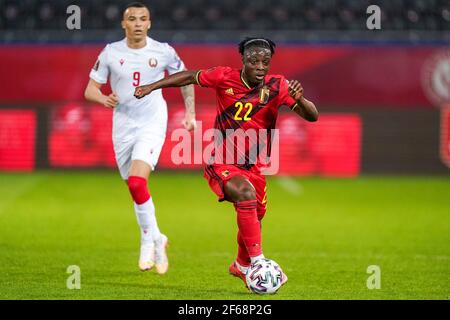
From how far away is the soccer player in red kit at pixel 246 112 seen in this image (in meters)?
7.75

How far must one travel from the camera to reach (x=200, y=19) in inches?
792

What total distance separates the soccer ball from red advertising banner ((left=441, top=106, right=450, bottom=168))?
11195 mm

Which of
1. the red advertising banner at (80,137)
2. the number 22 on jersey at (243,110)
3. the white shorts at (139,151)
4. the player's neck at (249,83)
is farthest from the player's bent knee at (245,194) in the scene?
the red advertising banner at (80,137)

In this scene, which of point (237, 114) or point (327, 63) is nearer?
point (237, 114)

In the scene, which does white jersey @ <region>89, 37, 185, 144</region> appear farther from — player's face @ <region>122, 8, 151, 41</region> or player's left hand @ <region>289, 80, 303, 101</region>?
player's left hand @ <region>289, 80, 303, 101</region>

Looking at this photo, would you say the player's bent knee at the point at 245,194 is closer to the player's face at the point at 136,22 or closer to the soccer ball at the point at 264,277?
the soccer ball at the point at 264,277

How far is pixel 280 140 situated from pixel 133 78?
8.93 m

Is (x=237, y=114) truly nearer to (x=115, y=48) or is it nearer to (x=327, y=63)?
(x=115, y=48)

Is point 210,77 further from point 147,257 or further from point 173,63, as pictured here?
point 147,257

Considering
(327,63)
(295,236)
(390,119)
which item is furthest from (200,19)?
(295,236)

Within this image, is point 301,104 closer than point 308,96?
Yes

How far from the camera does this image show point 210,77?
321 inches

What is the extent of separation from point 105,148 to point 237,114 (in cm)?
1047

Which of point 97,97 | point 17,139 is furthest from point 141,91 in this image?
point 17,139
